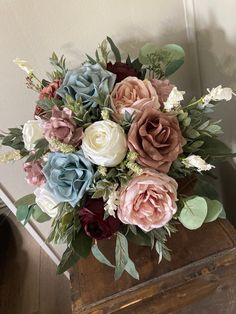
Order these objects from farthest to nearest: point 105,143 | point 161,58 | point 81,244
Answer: point 161,58, point 81,244, point 105,143

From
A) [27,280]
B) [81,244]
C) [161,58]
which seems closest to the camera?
[81,244]

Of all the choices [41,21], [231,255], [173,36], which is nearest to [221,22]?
[173,36]

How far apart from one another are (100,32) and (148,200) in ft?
1.68

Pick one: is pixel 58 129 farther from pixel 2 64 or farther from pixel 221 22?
pixel 221 22

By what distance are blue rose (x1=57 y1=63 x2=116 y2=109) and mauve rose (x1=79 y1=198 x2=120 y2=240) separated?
0.66 feet

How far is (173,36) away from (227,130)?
1.07 ft

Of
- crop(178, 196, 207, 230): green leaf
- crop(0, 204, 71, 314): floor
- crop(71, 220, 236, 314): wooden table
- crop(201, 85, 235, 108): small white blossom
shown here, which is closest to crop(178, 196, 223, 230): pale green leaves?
crop(178, 196, 207, 230): green leaf

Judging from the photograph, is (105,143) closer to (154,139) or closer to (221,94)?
(154,139)

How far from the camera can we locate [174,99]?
58 cm

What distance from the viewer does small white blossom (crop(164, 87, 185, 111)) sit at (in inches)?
22.5

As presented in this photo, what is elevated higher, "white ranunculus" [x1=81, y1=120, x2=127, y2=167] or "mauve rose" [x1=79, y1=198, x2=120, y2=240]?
"white ranunculus" [x1=81, y1=120, x2=127, y2=167]

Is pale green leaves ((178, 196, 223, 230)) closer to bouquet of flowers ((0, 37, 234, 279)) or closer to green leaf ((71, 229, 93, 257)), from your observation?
bouquet of flowers ((0, 37, 234, 279))

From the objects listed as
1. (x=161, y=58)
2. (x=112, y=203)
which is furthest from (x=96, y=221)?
(x=161, y=58)

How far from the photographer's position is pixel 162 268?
2.35 ft
